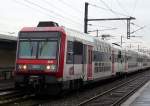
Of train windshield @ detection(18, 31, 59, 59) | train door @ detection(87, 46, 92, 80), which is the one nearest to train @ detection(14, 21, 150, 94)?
train windshield @ detection(18, 31, 59, 59)

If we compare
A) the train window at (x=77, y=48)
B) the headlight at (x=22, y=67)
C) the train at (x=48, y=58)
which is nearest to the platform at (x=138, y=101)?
the train at (x=48, y=58)

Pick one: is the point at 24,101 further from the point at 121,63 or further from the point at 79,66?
the point at 121,63

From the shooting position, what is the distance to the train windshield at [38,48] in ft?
54.3

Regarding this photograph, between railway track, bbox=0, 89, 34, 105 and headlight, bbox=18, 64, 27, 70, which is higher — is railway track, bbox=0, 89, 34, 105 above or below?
below

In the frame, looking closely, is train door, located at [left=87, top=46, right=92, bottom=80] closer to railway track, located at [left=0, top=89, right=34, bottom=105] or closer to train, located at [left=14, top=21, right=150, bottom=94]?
train, located at [left=14, top=21, right=150, bottom=94]

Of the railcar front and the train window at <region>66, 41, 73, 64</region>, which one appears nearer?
the railcar front

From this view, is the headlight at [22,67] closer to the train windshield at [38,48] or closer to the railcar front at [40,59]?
the railcar front at [40,59]

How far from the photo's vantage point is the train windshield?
16547 mm

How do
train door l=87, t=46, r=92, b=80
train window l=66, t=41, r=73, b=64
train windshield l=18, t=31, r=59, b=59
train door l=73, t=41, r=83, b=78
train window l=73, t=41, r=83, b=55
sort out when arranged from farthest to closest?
train door l=87, t=46, r=92, b=80 → train door l=73, t=41, r=83, b=78 → train window l=73, t=41, r=83, b=55 → train window l=66, t=41, r=73, b=64 → train windshield l=18, t=31, r=59, b=59

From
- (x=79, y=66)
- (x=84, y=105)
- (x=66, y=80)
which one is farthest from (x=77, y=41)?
(x=84, y=105)

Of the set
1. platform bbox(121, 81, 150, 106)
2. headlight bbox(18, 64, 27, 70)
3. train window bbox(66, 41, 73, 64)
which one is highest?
train window bbox(66, 41, 73, 64)

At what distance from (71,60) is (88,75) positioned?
3.60 meters

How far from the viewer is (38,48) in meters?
16.8

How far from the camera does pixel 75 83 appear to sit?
18641 millimetres
